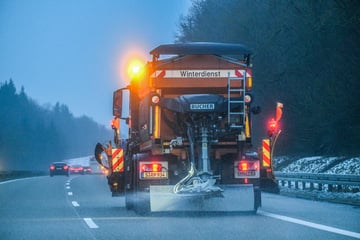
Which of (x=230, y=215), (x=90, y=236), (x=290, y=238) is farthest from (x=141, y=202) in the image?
(x=290, y=238)

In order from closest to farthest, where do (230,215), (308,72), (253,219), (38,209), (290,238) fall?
(290,238)
(253,219)
(230,215)
(38,209)
(308,72)

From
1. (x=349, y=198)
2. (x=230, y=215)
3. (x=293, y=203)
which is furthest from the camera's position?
(x=349, y=198)

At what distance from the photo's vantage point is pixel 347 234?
41.1 feet

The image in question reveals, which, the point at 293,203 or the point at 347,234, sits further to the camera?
the point at 293,203

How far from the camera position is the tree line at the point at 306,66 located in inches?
1217

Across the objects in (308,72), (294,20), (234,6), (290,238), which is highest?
(234,6)

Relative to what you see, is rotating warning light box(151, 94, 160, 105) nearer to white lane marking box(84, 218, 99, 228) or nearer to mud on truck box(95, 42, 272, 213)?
mud on truck box(95, 42, 272, 213)

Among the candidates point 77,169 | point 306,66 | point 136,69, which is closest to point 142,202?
point 136,69

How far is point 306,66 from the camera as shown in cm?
3556

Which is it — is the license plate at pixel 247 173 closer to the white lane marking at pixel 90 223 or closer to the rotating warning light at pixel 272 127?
the rotating warning light at pixel 272 127

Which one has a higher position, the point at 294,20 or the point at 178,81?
the point at 294,20

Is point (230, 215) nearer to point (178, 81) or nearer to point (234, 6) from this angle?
point (178, 81)

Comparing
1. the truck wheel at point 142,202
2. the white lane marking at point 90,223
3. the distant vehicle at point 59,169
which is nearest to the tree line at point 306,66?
the truck wheel at point 142,202

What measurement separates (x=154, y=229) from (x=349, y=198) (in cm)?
1011
